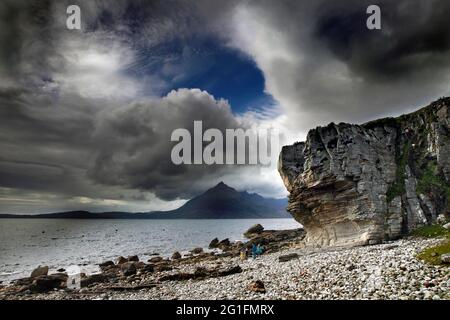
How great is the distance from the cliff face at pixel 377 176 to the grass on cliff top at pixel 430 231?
1.20m

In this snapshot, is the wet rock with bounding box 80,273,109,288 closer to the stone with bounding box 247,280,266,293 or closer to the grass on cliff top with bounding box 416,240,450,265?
the stone with bounding box 247,280,266,293

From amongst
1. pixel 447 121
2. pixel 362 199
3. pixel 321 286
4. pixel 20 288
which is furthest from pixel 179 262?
pixel 447 121

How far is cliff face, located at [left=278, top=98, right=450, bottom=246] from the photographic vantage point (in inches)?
1355

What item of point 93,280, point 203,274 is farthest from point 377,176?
point 93,280

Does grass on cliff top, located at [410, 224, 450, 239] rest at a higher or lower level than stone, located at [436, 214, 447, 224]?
lower

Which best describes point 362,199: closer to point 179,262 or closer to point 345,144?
point 345,144

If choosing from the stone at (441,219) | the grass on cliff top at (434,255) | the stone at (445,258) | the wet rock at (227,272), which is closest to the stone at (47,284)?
→ the wet rock at (227,272)

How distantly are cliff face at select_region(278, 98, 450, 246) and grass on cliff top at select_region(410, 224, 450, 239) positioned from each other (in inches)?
47.1

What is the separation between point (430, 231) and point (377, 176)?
8.51 metres

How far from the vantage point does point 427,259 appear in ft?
55.0

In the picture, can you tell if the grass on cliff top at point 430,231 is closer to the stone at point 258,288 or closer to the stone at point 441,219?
the stone at point 441,219

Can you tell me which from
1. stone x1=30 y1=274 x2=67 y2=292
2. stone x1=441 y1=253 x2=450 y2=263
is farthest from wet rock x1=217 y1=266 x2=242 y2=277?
stone x1=441 y1=253 x2=450 y2=263

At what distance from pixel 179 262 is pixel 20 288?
80.7 feet
